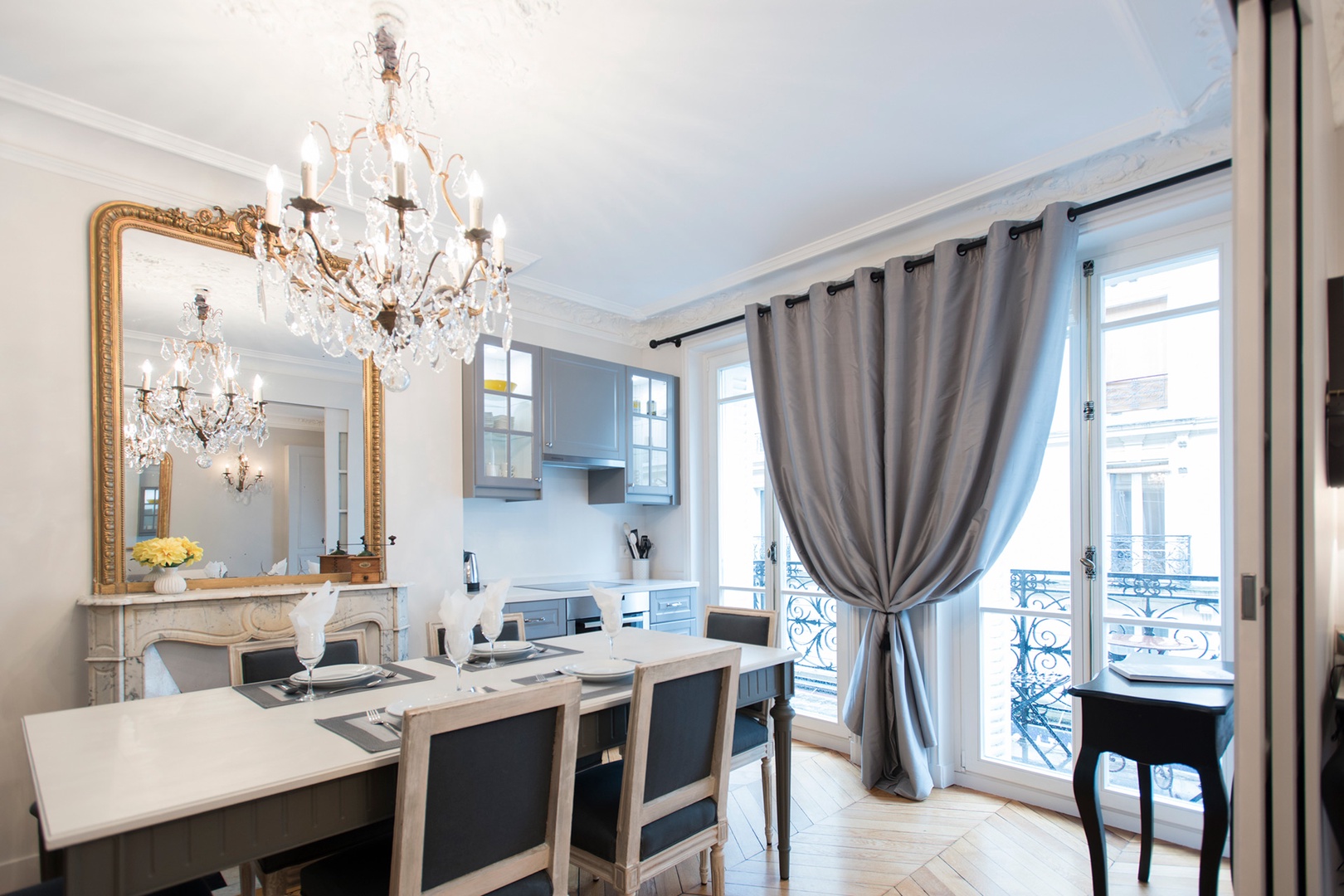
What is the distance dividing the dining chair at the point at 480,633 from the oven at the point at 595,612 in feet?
2.36

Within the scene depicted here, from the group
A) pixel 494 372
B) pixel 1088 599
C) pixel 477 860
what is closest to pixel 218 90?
pixel 494 372

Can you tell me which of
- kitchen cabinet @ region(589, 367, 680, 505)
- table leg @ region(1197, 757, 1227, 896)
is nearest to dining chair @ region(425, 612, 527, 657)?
kitchen cabinet @ region(589, 367, 680, 505)

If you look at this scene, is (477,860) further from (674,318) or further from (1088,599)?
(674,318)

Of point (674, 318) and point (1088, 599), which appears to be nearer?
point (1088, 599)

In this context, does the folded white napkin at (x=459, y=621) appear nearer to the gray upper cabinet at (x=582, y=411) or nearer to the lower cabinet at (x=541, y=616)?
the lower cabinet at (x=541, y=616)

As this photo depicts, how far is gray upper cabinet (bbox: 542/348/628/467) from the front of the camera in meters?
4.24

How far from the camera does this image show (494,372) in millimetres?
3969

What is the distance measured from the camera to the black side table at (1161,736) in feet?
6.14

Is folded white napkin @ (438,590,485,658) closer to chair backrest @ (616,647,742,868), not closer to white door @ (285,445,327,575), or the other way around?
chair backrest @ (616,647,742,868)

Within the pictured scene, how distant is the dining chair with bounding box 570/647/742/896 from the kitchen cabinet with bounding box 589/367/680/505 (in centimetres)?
257

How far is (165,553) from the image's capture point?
9.04 feet

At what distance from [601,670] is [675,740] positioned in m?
0.31

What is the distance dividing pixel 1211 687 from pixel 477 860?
6.49ft

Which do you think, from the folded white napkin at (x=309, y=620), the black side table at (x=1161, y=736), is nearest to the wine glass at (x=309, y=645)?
the folded white napkin at (x=309, y=620)
